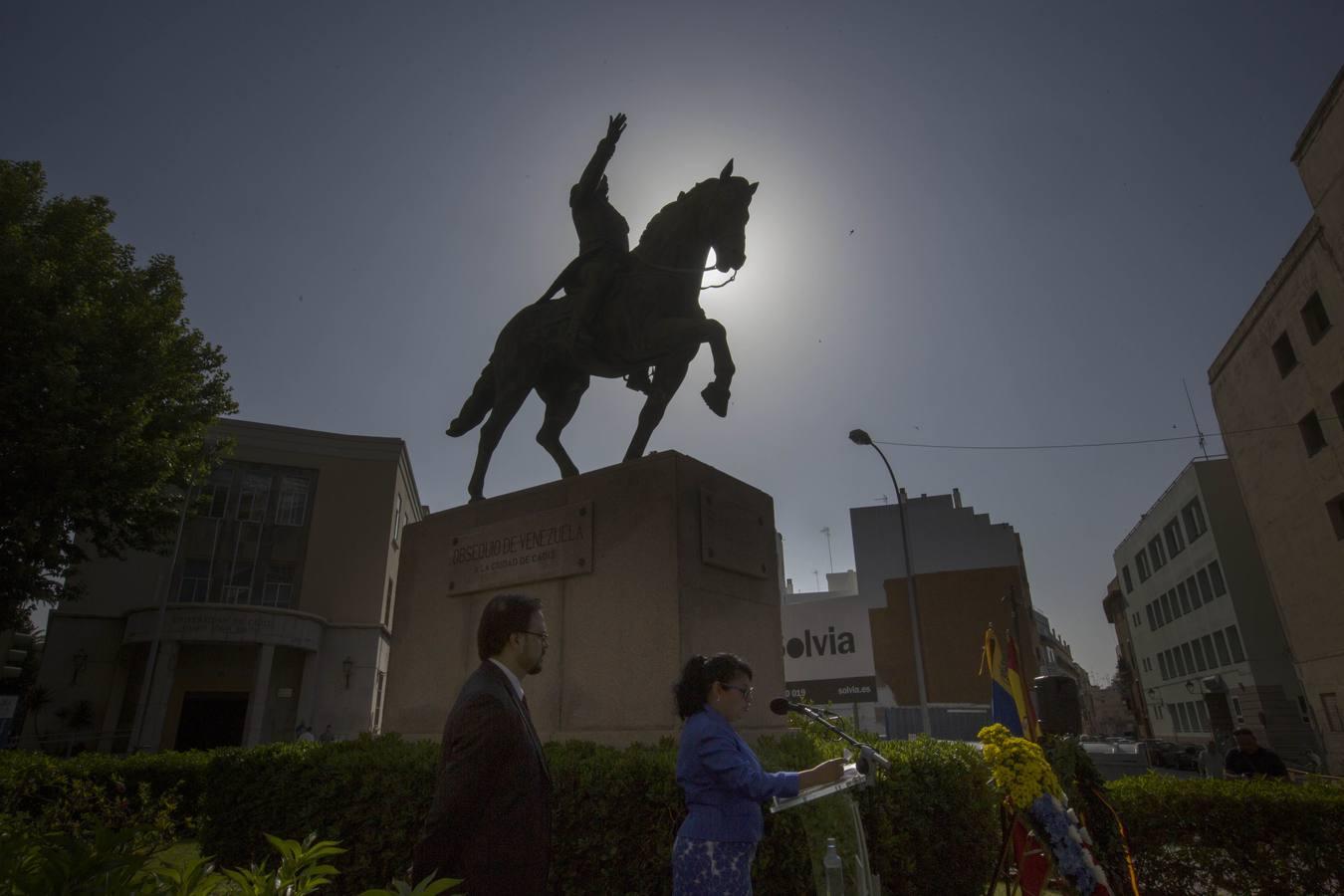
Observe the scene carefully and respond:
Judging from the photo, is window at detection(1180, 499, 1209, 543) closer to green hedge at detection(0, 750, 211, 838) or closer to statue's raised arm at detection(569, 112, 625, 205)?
statue's raised arm at detection(569, 112, 625, 205)

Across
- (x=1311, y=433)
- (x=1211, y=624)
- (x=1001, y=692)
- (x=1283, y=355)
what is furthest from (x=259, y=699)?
(x=1211, y=624)

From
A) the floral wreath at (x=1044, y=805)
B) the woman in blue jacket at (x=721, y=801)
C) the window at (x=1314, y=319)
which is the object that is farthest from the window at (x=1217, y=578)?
the woman in blue jacket at (x=721, y=801)

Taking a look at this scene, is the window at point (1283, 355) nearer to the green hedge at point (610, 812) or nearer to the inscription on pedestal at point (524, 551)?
the green hedge at point (610, 812)

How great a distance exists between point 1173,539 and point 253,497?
4704 centimetres

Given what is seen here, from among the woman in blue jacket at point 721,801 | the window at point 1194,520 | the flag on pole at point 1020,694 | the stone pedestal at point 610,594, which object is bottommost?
the woman in blue jacket at point 721,801

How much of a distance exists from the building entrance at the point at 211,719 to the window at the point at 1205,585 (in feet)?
141

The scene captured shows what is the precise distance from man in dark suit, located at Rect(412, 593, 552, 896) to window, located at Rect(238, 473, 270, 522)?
29.5m

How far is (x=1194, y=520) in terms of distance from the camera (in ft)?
126

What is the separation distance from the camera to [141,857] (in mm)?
1717

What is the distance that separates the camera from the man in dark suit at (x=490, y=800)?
7.98ft

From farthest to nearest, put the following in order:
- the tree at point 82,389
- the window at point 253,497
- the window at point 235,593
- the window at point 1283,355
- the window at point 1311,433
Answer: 1. the window at point 253,497
2. the window at point 235,593
3. the window at point 1283,355
4. the window at point 1311,433
5. the tree at point 82,389

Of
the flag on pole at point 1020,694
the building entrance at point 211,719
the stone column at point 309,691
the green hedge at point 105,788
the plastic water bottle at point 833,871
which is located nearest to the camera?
the plastic water bottle at point 833,871

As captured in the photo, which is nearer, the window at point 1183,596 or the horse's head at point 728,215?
the horse's head at point 728,215

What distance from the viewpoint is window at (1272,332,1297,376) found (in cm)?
2447
